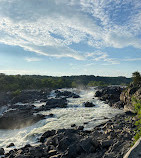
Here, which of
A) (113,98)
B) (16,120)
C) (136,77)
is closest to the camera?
(16,120)

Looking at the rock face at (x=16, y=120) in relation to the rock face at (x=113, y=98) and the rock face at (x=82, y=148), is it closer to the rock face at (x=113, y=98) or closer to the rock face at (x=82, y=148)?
the rock face at (x=82, y=148)

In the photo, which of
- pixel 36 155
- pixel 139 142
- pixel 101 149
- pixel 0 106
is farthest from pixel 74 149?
pixel 0 106

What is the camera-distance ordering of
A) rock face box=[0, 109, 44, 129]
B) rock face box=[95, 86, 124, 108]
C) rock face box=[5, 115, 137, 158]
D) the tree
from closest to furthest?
rock face box=[5, 115, 137, 158] → rock face box=[0, 109, 44, 129] → rock face box=[95, 86, 124, 108] → the tree

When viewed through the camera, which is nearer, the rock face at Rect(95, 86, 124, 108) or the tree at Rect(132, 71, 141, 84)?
the rock face at Rect(95, 86, 124, 108)

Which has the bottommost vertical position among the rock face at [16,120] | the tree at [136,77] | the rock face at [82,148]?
the rock face at [16,120]

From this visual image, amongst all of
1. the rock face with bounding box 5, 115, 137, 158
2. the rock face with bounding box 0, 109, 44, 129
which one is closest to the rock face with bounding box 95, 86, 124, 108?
the rock face with bounding box 0, 109, 44, 129

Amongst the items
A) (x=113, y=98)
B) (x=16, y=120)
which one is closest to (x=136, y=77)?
(x=113, y=98)

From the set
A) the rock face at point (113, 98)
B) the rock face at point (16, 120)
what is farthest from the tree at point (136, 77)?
the rock face at point (16, 120)

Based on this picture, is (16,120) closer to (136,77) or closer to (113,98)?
(113,98)

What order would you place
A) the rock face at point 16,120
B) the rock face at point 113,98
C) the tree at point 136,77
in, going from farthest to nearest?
the tree at point 136,77, the rock face at point 113,98, the rock face at point 16,120

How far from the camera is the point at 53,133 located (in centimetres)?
1883

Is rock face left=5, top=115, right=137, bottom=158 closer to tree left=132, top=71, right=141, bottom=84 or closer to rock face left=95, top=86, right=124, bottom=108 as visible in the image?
rock face left=95, top=86, right=124, bottom=108

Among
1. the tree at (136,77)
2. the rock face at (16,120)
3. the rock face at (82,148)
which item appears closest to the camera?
the rock face at (82,148)

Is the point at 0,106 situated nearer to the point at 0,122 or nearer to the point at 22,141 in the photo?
the point at 0,122
